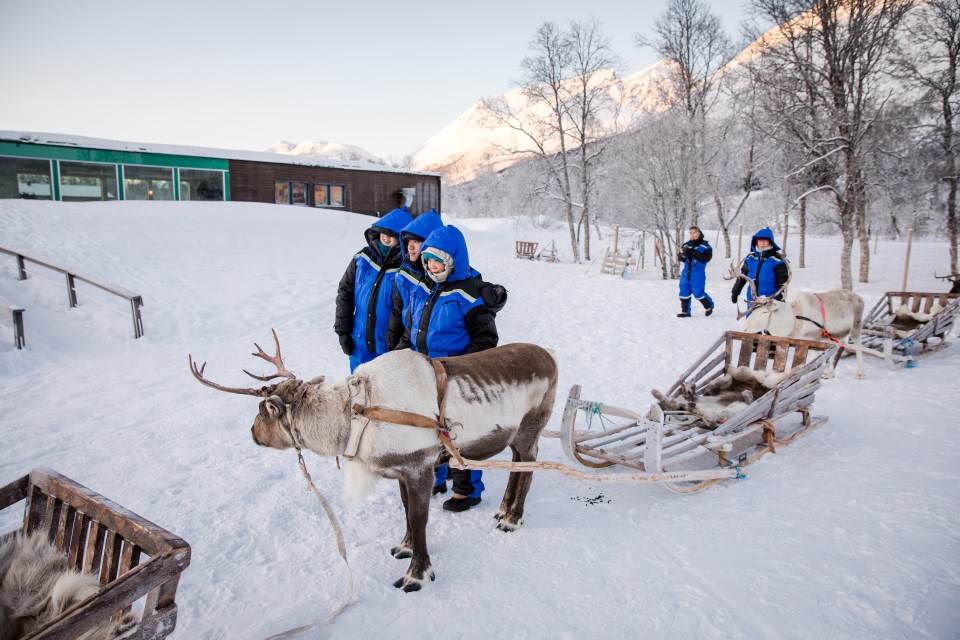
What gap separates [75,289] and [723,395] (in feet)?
34.0

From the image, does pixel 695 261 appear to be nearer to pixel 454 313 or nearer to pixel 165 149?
pixel 454 313

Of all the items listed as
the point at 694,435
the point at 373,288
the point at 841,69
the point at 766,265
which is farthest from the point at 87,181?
the point at 841,69

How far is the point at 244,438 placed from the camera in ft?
15.8

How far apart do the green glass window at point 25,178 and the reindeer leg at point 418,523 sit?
71.2 ft

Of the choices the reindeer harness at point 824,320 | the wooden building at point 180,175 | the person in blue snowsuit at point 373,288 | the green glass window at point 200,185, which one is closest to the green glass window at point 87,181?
the wooden building at point 180,175

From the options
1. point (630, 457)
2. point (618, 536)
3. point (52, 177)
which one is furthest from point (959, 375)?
point (52, 177)

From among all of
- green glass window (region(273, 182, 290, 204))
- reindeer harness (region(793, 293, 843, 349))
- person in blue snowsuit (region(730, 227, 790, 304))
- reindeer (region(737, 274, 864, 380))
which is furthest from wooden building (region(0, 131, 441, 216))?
reindeer harness (region(793, 293, 843, 349))

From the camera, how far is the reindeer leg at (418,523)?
2.88 metres

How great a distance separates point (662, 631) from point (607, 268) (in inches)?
698

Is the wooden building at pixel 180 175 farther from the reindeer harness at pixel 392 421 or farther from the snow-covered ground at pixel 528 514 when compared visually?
the reindeer harness at pixel 392 421

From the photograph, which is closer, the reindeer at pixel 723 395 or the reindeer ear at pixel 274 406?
the reindeer ear at pixel 274 406

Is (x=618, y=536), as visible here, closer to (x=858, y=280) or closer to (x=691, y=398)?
(x=691, y=398)

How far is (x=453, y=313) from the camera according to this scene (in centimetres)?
367

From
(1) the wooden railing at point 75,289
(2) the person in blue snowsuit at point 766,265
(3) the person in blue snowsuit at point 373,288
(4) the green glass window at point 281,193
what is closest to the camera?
(3) the person in blue snowsuit at point 373,288
